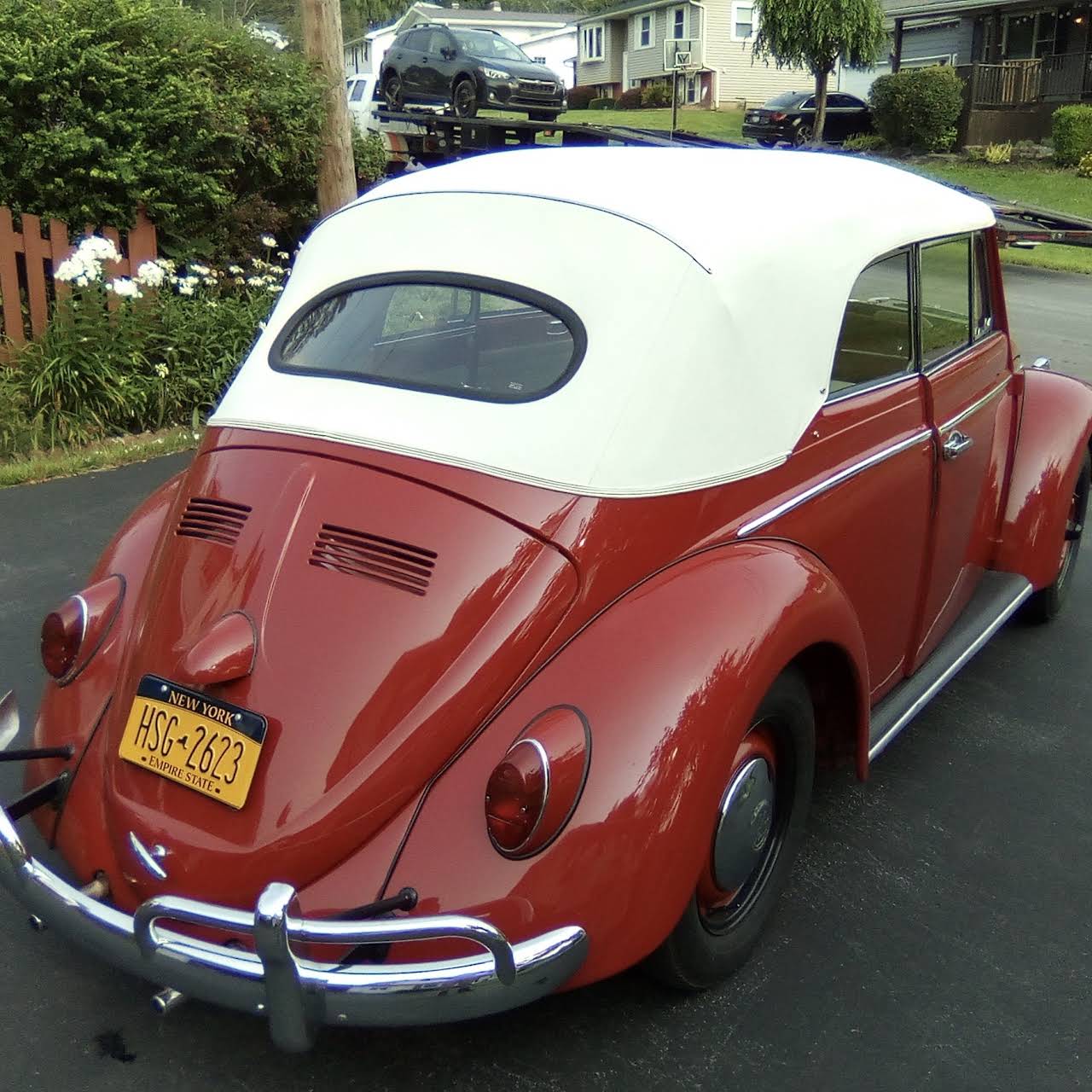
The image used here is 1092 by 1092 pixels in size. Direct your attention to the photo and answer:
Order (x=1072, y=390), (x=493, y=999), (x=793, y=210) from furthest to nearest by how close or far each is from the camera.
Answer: (x=1072, y=390) → (x=793, y=210) → (x=493, y=999)

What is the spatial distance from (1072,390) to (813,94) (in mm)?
27056

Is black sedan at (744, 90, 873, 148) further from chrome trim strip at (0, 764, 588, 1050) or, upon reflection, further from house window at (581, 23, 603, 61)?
chrome trim strip at (0, 764, 588, 1050)

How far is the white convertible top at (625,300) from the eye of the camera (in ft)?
8.15

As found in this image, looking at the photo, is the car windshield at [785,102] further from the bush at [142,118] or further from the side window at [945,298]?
the side window at [945,298]

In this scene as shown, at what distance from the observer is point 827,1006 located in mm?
2496

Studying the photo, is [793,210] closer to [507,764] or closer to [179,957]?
[507,764]

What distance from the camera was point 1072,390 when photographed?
443 centimetres

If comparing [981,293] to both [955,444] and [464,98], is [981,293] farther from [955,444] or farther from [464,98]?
[464,98]

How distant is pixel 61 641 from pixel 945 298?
2.83m

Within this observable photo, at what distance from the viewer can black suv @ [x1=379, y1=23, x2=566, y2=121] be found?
67.9 feet

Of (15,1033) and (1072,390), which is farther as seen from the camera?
(1072,390)

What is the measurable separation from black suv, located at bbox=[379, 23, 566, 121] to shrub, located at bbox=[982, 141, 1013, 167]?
10259 millimetres

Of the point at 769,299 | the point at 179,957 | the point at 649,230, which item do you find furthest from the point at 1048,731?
the point at 179,957

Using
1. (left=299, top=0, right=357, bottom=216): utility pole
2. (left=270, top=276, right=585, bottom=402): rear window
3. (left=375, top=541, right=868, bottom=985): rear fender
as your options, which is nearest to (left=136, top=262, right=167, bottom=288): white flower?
(left=299, top=0, right=357, bottom=216): utility pole
